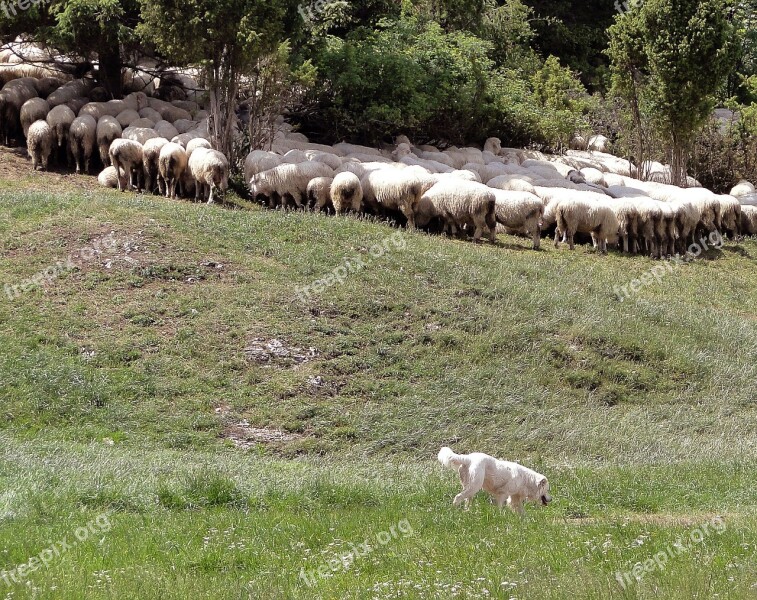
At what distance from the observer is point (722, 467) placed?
11.5m

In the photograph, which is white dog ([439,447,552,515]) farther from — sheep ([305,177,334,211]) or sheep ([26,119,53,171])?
sheep ([26,119,53,171])

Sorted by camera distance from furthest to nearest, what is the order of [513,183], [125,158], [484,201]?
[513,183]
[125,158]
[484,201]

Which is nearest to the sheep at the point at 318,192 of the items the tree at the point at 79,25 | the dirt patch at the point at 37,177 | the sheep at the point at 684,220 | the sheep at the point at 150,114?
the dirt patch at the point at 37,177

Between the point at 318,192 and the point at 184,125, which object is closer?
the point at 318,192

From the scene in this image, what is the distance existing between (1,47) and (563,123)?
18.4 meters

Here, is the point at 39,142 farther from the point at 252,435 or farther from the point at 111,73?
the point at 252,435

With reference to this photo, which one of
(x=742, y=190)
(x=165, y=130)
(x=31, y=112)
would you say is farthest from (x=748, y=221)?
(x=31, y=112)

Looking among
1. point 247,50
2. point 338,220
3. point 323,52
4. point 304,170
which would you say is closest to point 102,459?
point 338,220

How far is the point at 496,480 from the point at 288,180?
15008mm

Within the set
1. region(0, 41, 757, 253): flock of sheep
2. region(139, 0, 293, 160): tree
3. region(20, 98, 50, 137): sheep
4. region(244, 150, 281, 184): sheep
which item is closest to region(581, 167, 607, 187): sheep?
region(0, 41, 757, 253): flock of sheep

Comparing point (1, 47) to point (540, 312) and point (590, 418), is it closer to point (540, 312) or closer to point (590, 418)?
point (540, 312)

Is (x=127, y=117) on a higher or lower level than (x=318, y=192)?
higher

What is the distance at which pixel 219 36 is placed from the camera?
23578mm

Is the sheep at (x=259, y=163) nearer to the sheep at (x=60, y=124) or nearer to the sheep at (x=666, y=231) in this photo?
the sheep at (x=60, y=124)
